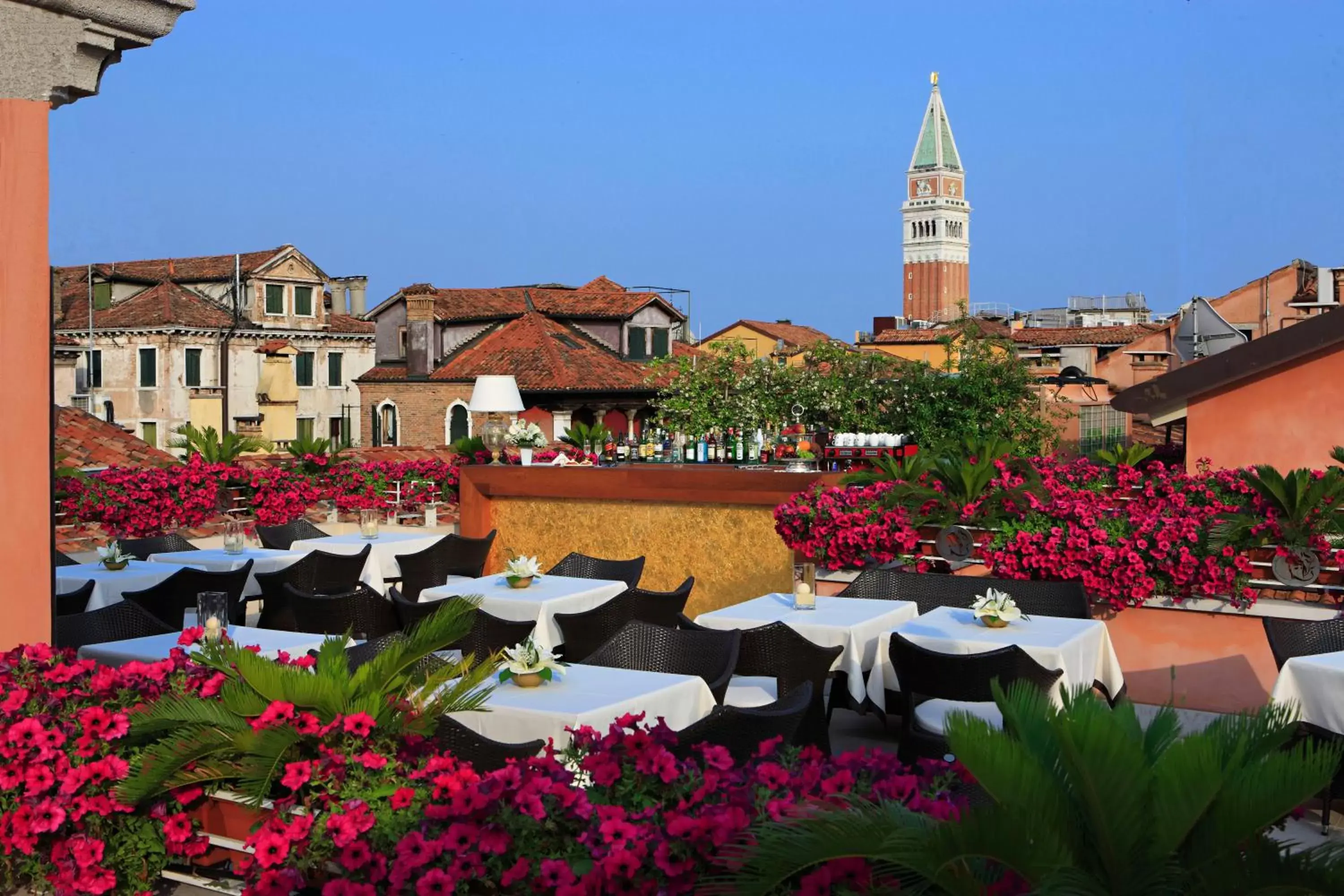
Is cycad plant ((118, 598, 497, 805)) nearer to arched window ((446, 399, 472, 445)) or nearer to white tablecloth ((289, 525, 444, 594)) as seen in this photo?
white tablecloth ((289, 525, 444, 594))

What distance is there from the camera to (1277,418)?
12.8 meters

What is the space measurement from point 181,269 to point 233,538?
45.2 meters

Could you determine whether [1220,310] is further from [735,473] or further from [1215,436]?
[735,473]

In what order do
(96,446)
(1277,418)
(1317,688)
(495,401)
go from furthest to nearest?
(96,446) < (495,401) < (1277,418) < (1317,688)

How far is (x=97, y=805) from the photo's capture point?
4.54m

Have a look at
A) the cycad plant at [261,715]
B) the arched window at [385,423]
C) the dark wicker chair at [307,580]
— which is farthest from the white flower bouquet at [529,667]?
the arched window at [385,423]

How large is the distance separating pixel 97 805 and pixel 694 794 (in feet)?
6.70

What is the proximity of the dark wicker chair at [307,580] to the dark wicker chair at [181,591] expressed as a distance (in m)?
0.25

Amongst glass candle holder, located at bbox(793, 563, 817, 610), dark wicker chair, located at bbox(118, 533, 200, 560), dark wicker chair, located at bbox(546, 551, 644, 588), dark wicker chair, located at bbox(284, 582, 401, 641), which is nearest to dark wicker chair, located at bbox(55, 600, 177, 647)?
dark wicker chair, located at bbox(284, 582, 401, 641)

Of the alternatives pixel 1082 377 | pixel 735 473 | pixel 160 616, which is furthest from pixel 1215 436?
pixel 1082 377

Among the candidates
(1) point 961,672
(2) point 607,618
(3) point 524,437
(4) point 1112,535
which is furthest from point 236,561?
(4) point 1112,535

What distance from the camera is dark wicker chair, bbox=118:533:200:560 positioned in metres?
11.6

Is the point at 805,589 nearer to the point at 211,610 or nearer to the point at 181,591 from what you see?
the point at 211,610

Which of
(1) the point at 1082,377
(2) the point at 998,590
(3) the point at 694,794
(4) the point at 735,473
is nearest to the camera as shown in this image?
(3) the point at 694,794
